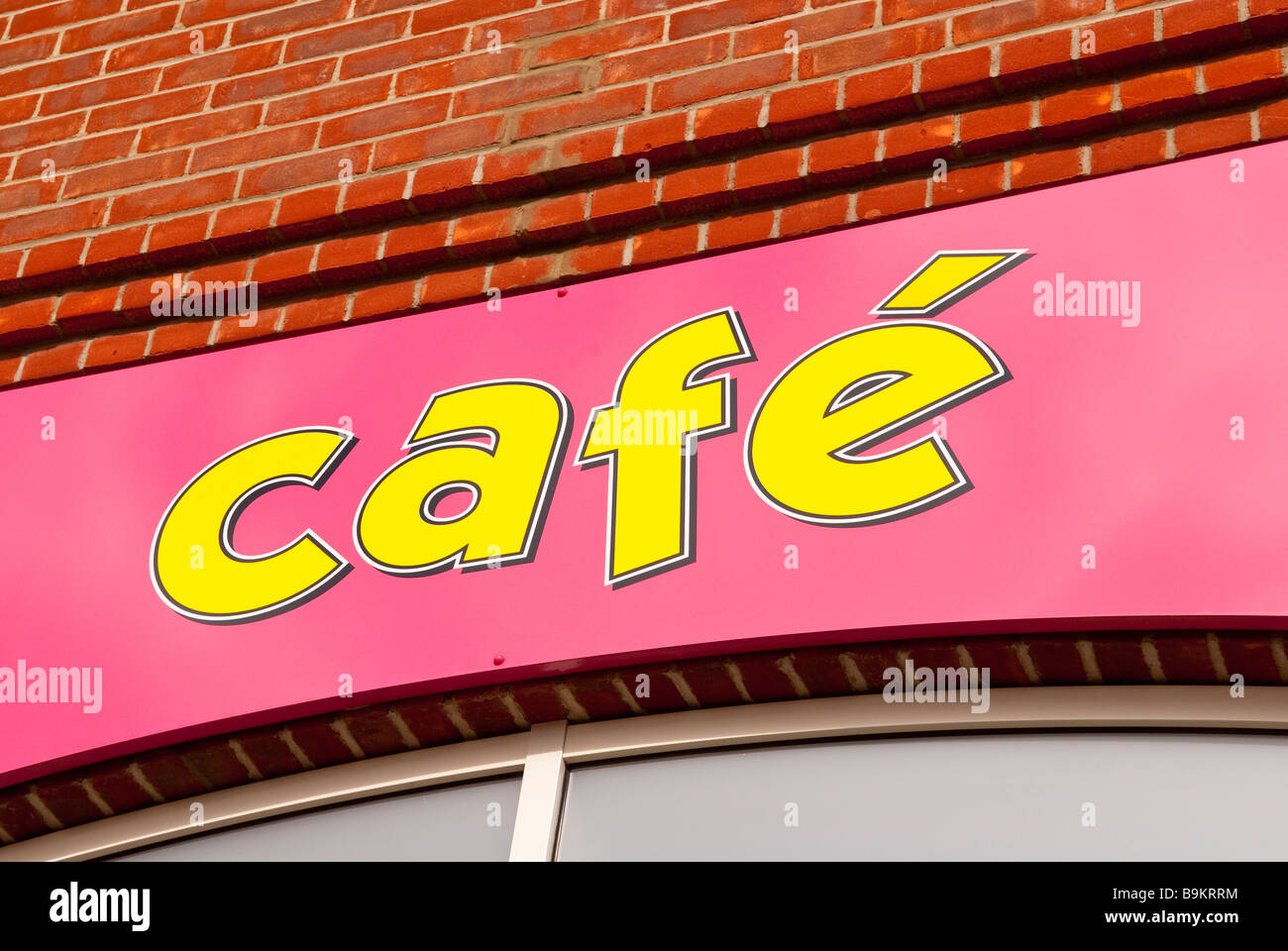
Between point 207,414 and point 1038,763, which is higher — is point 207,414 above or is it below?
above

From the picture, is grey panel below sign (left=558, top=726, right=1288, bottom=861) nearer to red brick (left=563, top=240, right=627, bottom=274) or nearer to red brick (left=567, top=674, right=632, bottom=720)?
red brick (left=567, top=674, right=632, bottom=720)

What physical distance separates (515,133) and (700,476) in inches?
44.9

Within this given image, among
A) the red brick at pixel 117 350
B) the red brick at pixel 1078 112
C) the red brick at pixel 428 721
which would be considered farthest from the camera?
the red brick at pixel 117 350

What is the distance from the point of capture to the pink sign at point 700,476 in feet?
9.53

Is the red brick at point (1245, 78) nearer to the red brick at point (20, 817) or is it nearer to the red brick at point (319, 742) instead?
the red brick at point (319, 742)

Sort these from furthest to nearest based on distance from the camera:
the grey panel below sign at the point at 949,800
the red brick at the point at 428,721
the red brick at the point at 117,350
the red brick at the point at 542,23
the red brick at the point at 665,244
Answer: the red brick at the point at 542,23
the red brick at the point at 117,350
the red brick at the point at 665,244
the red brick at the point at 428,721
the grey panel below sign at the point at 949,800

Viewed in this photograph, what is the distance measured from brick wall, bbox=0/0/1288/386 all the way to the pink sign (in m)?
0.18

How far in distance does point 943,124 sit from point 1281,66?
654 millimetres

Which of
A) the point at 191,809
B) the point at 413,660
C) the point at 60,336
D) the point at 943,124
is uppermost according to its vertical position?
the point at 943,124

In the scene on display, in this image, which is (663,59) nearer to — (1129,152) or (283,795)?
(1129,152)

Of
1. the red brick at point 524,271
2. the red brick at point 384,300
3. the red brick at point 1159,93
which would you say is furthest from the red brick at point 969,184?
the red brick at point 384,300

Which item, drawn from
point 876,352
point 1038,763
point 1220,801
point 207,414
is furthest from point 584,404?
point 1220,801

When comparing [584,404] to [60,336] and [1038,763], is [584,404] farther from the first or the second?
[60,336]

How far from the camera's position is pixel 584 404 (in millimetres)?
3400
